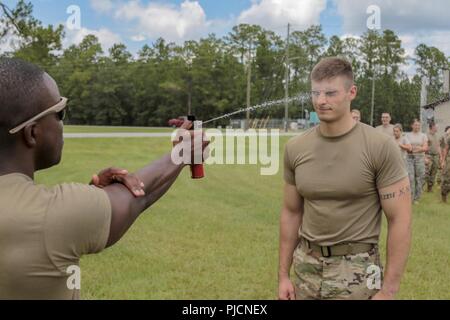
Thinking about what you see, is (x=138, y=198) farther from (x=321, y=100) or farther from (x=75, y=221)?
(x=321, y=100)

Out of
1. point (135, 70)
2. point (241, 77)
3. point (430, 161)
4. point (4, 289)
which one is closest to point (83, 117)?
point (135, 70)

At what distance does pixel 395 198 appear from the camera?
2691mm

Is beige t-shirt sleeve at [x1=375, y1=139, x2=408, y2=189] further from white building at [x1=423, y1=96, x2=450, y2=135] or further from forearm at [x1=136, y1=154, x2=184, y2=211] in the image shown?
white building at [x1=423, y1=96, x2=450, y2=135]

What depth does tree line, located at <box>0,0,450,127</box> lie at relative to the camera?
60219 millimetres

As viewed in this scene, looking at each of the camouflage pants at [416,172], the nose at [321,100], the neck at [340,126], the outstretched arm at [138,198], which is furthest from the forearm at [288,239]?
the camouflage pants at [416,172]

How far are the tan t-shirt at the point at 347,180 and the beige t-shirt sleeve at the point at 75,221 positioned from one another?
1.69 metres

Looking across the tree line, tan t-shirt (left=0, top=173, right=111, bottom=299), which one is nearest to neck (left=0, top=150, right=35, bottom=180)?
tan t-shirt (left=0, top=173, right=111, bottom=299)

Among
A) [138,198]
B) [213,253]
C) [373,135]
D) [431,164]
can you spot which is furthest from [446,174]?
[138,198]

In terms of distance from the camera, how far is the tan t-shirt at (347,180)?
2.73m

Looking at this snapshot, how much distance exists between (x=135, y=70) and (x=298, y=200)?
6432 cm

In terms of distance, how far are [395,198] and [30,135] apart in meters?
2.00

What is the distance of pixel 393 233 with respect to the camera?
2.71m

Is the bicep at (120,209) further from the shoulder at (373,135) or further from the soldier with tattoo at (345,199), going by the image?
the shoulder at (373,135)

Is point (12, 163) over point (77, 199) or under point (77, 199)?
over
